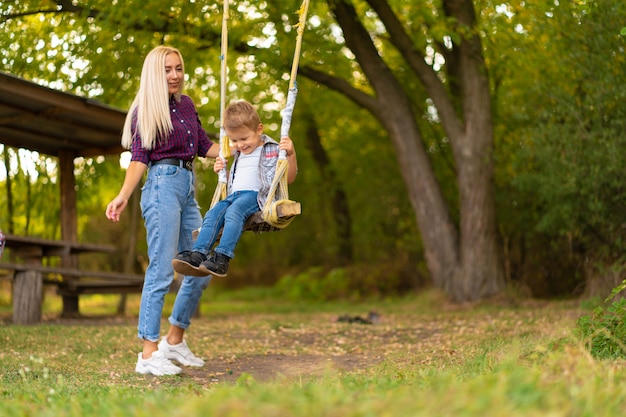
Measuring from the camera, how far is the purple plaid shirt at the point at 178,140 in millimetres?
5383

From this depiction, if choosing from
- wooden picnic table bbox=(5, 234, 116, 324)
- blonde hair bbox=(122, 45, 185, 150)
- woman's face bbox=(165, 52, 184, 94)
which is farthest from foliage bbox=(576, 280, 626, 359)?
wooden picnic table bbox=(5, 234, 116, 324)

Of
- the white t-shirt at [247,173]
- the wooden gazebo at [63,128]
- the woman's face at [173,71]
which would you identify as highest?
the wooden gazebo at [63,128]

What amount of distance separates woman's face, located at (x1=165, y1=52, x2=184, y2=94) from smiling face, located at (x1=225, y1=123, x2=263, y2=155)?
0.47 m

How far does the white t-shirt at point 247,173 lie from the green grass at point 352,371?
1243 mm

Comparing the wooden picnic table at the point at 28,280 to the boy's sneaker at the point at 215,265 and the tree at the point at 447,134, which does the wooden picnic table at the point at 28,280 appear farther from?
the tree at the point at 447,134

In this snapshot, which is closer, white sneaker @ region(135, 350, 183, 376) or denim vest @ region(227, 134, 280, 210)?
white sneaker @ region(135, 350, 183, 376)

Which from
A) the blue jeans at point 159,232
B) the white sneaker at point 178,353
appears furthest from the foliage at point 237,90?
the white sneaker at point 178,353

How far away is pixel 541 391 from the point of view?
2746mm

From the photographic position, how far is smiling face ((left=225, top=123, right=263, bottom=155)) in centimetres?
564

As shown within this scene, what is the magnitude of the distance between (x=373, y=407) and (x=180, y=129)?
331 cm

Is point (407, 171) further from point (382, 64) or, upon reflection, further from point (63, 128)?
point (63, 128)

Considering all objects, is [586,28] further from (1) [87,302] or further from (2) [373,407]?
(1) [87,302]

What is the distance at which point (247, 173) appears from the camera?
5629 mm

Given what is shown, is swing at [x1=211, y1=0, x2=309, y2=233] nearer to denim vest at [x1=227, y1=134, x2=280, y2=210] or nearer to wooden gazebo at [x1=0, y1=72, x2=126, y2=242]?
denim vest at [x1=227, y1=134, x2=280, y2=210]
